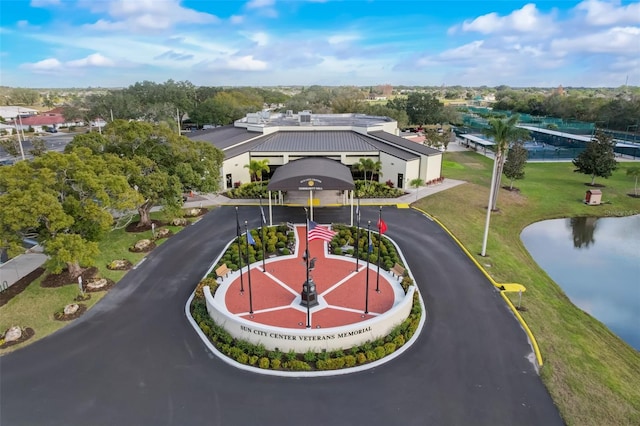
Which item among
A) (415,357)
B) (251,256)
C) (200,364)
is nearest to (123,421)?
(200,364)

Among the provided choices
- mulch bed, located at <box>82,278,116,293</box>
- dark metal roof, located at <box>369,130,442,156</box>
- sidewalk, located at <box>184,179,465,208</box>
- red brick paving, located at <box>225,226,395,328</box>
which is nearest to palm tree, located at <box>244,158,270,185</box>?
sidewalk, located at <box>184,179,465,208</box>

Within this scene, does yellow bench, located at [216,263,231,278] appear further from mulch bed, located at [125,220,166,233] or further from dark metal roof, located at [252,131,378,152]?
dark metal roof, located at [252,131,378,152]

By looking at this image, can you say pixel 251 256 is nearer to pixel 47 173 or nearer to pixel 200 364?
pixel 200 364

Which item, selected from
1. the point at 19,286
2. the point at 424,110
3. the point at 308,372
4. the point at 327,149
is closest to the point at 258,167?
the point at 327,149

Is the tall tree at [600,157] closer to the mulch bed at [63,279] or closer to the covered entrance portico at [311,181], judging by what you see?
the covered entrance portico at [311,181]

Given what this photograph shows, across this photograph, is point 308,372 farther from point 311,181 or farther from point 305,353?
point 311,181

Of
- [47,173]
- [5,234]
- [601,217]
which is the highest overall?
[47,173]
